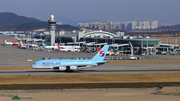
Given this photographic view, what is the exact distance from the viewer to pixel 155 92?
38062 mm

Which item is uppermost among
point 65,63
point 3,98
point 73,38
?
point 73,38

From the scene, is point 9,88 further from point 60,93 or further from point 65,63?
point 65,63

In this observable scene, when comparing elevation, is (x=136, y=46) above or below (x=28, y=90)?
above

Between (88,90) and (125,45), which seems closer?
(88,90)

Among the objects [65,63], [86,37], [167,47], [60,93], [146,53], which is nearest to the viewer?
[60,93]

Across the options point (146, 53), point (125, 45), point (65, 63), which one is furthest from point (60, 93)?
point (125, 45)

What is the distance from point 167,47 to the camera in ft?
408

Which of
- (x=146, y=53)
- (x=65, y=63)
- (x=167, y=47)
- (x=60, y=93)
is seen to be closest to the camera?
(x=60, y=93)

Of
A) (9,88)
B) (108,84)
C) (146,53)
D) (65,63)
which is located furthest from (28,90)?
(146,53)

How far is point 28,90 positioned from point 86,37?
448 ft

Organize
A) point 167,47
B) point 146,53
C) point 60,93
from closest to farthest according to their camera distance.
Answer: point 60,93 < point 146,53 < point 167,47

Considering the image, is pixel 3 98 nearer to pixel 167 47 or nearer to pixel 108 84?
pixel 108 84

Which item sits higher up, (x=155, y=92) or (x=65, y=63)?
(x=65, y=63)

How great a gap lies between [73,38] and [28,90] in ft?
461
